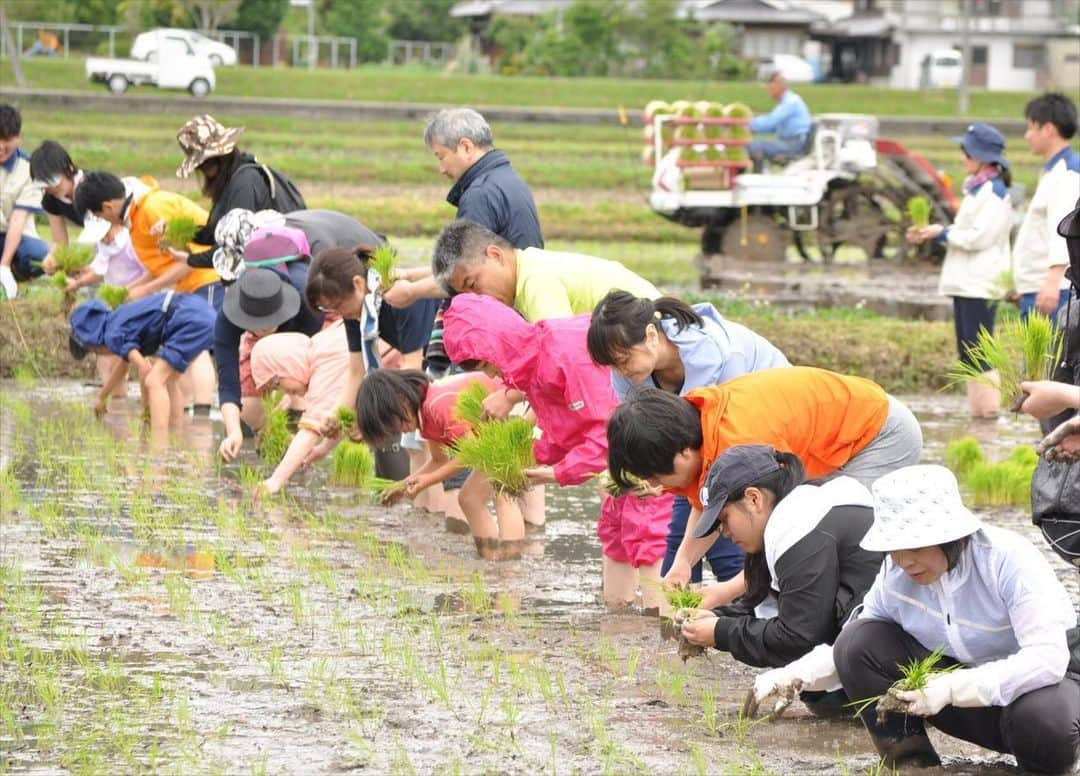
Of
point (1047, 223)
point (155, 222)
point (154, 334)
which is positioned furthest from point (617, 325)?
point (155, 222)

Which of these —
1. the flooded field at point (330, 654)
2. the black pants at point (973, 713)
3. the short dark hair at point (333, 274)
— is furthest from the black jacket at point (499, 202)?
the black pants at point (973, 713)

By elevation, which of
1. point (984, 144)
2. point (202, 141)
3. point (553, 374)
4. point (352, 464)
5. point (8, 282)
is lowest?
point (352, 464)

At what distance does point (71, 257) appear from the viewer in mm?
10219

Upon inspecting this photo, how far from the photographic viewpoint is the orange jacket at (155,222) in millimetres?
9422

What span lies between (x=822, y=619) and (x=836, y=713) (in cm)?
36

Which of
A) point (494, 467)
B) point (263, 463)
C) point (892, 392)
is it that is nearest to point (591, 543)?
point (494, 467)

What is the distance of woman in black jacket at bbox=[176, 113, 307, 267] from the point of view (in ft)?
28.2

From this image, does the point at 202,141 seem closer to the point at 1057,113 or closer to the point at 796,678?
the point at 1057,113

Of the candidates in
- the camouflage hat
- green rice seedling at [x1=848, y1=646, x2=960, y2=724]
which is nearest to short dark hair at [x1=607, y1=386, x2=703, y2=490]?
green rice seedling at [x1=848, y1=646, x2=960, y2=724]

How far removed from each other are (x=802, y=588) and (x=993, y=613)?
0.54m

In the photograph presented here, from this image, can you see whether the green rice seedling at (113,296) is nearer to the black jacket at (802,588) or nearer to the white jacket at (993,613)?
the black jacket at (802,588)

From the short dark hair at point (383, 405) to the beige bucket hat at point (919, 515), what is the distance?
2575 mm

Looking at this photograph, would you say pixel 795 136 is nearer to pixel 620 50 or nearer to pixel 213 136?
pixel 213 136

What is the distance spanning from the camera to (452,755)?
14.1 ft
